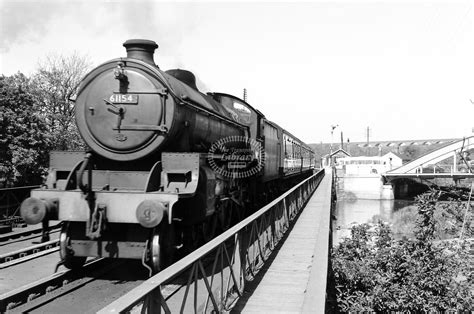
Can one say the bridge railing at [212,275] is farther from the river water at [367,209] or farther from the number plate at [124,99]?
the river water at [367,209]

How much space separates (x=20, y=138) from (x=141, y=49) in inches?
443

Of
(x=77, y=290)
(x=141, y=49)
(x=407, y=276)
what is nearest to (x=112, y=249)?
(x=77, y=290)

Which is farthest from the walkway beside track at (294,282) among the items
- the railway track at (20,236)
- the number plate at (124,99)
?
the railway track at (20,236)

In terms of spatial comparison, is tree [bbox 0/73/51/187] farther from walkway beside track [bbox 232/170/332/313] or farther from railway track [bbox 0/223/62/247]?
walkway beside track [bbox 232/170/332/313]

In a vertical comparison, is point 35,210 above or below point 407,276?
above

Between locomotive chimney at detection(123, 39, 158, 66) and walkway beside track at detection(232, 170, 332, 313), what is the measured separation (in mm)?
4025

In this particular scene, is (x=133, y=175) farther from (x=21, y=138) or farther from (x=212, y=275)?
(x=21, y=138)

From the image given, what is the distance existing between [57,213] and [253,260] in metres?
2.95

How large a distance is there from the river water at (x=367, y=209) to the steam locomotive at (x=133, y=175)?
133ft

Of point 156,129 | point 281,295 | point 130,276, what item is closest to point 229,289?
point 281,295

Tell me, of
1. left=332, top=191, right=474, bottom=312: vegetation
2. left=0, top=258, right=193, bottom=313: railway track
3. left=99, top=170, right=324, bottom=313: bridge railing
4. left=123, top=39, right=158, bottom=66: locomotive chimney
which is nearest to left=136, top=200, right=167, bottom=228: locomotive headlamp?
left=99, top=170, right=324, bottom=313: bridge railing

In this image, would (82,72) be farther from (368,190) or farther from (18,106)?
(368,190)

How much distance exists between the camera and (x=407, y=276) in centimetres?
1338

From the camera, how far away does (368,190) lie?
65.2 metres
